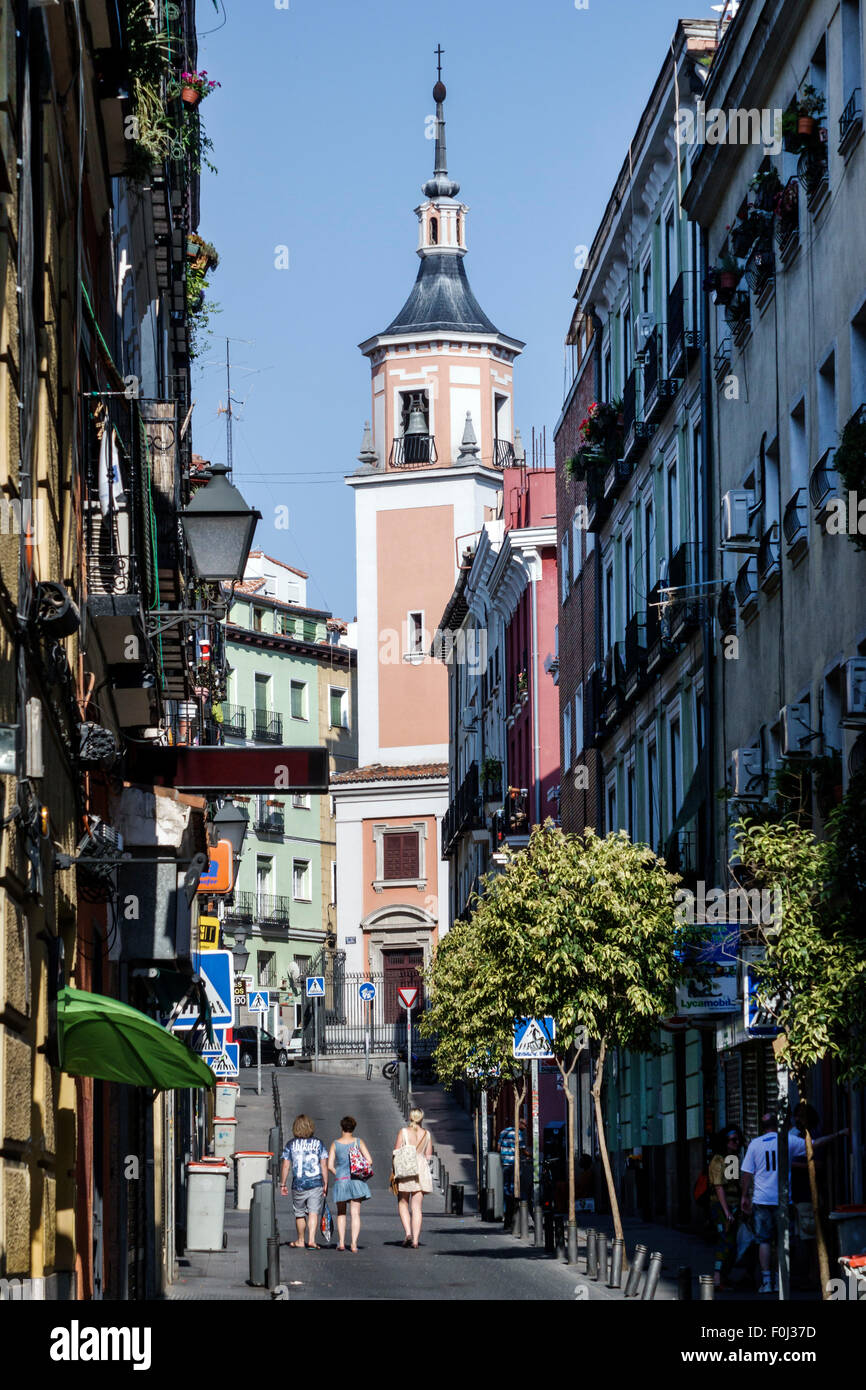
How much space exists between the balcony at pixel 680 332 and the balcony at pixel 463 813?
29.5 metres


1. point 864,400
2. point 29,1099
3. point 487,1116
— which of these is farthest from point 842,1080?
point 487,1116

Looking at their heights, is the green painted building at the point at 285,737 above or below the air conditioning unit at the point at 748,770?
above

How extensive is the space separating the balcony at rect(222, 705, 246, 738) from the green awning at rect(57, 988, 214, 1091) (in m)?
77.8

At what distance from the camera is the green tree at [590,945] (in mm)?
26812

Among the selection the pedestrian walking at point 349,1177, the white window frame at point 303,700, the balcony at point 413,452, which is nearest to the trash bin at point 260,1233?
the pedestrian walking at point 349,1177

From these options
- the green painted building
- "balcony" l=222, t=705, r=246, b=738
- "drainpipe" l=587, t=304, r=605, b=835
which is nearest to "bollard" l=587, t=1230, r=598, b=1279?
"drainpipe" l=587, t=304, r=605, b=835

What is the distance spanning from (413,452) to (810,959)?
68.4 m

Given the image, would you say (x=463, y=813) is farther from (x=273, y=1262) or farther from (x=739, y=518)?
(x=273, y=1262)

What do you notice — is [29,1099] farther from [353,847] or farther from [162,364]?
[353,847]

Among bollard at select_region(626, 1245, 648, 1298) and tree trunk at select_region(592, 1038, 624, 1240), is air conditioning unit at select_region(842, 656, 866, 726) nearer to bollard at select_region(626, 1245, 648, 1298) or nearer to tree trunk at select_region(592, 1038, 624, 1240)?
bollard at select_region(626, 1245, 648, 1298)

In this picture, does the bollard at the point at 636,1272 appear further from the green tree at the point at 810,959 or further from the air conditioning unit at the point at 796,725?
the air conditioning unit at the point at 796,725

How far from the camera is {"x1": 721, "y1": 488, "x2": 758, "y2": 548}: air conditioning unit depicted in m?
27.5

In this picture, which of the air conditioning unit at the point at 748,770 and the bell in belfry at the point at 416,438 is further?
the bell in belfry at the point at 416,438
